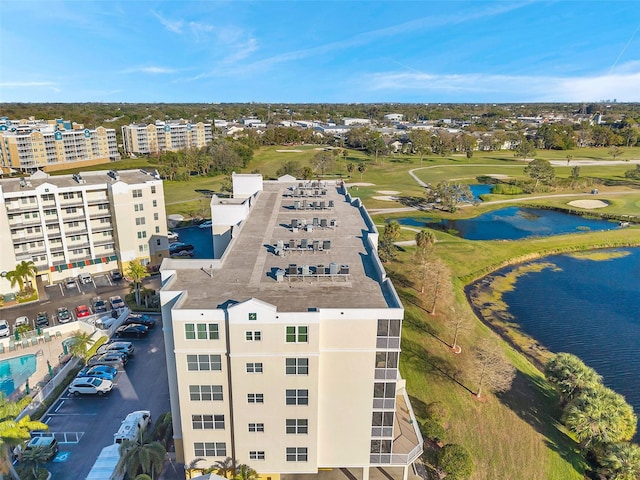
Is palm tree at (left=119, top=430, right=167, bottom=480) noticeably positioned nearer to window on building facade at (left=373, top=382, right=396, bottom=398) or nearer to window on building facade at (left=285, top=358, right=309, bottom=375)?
window on building facade at (left=285, top=358, right=309, bottom=375)

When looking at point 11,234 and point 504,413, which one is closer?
point 504,413

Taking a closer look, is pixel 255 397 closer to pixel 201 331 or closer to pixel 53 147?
pixel 201 331

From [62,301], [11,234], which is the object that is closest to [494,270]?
[62,301]

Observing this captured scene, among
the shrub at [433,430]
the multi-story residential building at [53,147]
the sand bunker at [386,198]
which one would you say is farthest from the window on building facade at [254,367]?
the multi-story residential building at [53,147]

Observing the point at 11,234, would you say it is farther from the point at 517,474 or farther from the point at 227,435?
the point at 517,474

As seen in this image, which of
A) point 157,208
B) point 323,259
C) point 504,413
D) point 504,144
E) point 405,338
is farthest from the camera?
point 504,144

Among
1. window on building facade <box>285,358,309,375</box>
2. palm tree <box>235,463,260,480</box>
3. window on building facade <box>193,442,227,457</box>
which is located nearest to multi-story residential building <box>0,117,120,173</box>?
window on building facade <box>193,442,227,457</box>
